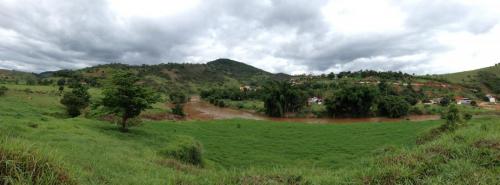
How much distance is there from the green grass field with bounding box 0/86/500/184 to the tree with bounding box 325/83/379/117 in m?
24.4

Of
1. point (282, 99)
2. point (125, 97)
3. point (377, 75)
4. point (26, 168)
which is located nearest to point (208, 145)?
point (125, 97)

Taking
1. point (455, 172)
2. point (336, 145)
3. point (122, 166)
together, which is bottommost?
point (336, 145)

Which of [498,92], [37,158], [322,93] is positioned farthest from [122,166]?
[498,92]

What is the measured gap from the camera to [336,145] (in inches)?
1245

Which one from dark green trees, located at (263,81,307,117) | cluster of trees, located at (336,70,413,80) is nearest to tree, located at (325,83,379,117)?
dark green trees, located at (263,81,307,117)

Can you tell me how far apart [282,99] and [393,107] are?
2265 cm

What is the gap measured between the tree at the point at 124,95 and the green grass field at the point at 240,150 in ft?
4.85

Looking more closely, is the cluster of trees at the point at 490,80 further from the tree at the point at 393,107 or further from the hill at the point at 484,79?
the tree at the point at 393,107

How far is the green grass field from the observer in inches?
254

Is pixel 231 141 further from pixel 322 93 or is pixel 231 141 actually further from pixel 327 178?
pixel 322 93

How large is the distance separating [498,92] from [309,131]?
11128 centimetres

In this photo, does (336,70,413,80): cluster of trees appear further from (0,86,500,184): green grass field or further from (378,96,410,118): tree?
(0,86,500,184): green grass field

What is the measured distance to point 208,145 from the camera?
97.9ft

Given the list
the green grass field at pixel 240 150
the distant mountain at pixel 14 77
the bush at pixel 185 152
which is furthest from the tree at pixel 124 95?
the distant mountain at pixel 14 77
